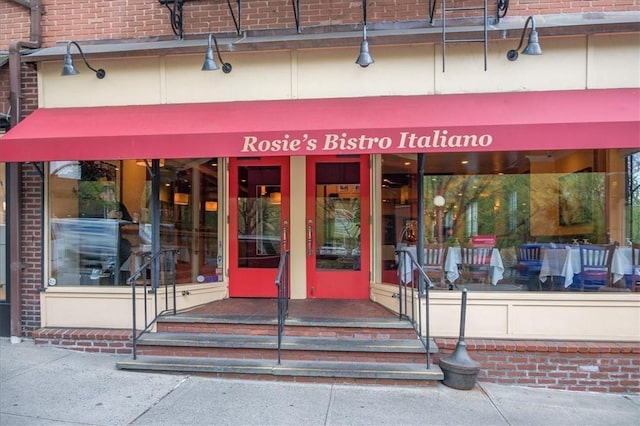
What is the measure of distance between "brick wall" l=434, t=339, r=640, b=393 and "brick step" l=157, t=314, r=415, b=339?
0.61 metres

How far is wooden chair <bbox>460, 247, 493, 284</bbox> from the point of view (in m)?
5.57

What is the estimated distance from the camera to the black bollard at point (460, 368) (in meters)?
4.42

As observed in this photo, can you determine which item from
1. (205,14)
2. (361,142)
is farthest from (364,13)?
(205,14)

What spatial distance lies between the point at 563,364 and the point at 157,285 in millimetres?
5034

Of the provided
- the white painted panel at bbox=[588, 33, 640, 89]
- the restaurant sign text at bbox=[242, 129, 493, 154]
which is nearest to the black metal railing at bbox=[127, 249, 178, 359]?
the restaurant sign text at bbox=[242, 129, 493, 154]

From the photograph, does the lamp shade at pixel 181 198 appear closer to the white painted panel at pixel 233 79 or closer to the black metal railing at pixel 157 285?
the black metal railing at pixel 157 285

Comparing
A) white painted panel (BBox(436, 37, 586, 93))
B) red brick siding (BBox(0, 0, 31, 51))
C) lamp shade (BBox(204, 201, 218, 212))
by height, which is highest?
red brick siding (BBox(0, 0, 31, 51))

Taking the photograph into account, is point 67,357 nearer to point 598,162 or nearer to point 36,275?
point 36,275

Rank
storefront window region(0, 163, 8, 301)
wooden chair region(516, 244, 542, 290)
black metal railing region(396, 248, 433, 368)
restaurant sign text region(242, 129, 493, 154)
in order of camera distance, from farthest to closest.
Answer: storefront window region(0, 163, 8, 301), wooden chair region(516, 244, 542, 290), black metal railing region(396, 248, 433, 368), restaurant sign text region(242, 129, 493, 154)

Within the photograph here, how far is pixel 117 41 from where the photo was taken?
5.84m

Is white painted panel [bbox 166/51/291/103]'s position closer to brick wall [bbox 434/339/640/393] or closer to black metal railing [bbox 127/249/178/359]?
black metal railing [bbox 127/249/178/359]

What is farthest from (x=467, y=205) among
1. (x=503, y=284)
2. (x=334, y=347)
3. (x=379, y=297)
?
(x=334, y=347)

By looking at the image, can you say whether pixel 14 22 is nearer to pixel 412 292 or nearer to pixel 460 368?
pixel 412 292

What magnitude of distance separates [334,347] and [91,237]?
12.8 feet
